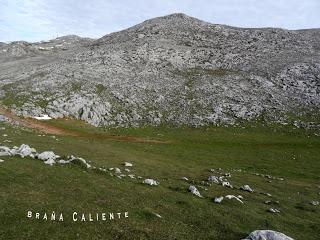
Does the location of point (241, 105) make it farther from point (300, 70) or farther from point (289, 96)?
point (300, 70)

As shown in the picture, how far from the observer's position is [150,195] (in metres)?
30.3

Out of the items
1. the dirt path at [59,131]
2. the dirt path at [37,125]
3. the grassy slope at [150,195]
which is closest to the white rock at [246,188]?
the grassy slope at [150,195]

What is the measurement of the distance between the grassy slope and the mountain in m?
26.5

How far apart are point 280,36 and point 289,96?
45.3m

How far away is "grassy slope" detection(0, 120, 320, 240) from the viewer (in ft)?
74.0

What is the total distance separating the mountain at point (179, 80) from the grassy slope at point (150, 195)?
2651 centimetres

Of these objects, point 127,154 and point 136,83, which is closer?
point 127,154

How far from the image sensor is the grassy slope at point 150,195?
22562 millimetres

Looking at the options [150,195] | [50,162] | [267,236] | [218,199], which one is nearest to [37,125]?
[50,162]

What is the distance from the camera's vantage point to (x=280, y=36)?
5266 inches

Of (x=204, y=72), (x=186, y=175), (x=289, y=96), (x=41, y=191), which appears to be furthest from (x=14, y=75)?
(x=41, y=191)

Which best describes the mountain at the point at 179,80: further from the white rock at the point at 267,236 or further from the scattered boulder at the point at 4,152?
the white rock at the point at 267,236

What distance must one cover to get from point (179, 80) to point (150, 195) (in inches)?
3052

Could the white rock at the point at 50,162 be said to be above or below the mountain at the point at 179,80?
below
